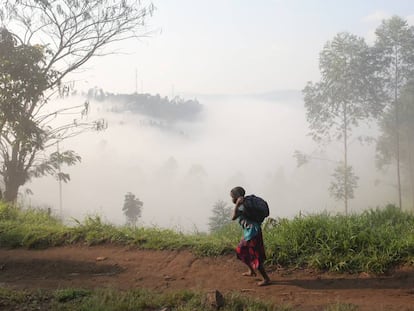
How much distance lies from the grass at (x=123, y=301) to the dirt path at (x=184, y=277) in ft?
1.50

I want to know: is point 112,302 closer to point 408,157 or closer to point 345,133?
point 345,133

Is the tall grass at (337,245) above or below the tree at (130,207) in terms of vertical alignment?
above

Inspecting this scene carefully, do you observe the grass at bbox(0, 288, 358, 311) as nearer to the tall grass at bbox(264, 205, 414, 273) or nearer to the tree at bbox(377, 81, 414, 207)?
the tall grass at bbox(264, 205, 414, 273)

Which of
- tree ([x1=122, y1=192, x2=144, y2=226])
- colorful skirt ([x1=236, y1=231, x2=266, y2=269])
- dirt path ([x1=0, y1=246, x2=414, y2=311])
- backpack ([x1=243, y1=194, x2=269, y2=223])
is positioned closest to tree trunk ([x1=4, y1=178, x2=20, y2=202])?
dirt path ([x1=0, y1=246, x2=414, y2=311])

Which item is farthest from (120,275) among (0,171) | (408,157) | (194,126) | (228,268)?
(194,126)

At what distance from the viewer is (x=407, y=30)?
1325 inches

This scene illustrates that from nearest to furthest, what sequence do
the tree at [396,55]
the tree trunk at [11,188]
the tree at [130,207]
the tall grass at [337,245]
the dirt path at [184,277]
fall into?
the dirt path at [184,277] < the tall grass at [337,245] < the tree trunk at [11,188] < the tree at [396,55] < the tree at [130,207]

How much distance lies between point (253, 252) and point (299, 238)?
1029mm

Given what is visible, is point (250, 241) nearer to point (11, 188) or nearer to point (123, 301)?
point (123, 301)

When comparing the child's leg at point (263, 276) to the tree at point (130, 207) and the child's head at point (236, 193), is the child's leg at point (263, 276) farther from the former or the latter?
the tree at point (130, 207)

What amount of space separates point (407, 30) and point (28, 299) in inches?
1382

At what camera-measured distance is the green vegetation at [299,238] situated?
241 inches

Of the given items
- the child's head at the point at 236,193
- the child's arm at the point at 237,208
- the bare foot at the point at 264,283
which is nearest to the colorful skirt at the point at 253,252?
the bare foot at the point at 264,283

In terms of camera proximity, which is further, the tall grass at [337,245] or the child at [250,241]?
the tall grass at [337,245]
